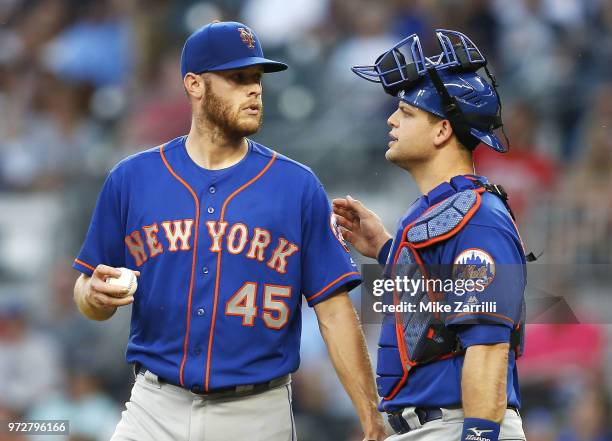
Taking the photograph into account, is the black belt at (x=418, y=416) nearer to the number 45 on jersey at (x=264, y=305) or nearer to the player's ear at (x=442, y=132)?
the number 45 on jersey at (x=264, y=305)

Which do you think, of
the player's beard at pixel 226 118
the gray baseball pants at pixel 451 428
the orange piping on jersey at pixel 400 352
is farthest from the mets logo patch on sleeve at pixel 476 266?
the player's beard at pixel 226 118

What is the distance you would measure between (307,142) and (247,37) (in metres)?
4.23

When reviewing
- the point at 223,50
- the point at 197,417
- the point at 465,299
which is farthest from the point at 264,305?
the point at 223,50

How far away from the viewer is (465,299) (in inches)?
126

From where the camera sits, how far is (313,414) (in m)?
7.29

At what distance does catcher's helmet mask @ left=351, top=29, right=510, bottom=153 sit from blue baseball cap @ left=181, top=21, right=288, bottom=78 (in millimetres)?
439

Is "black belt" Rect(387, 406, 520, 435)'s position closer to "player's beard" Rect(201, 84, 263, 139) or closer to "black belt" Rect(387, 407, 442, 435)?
"black belt" Rect(387, 407, 442, 435)

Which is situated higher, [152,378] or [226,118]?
[226,118]

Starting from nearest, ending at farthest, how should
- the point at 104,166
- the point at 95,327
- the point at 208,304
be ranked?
the point at 208,304 → the point at 95,327 → the point at 104,166

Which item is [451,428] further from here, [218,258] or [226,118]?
[226,118]

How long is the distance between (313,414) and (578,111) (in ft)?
9.54

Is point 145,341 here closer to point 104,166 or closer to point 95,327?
point 95,327

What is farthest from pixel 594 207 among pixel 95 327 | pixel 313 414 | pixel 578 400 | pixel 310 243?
pixel 310 243

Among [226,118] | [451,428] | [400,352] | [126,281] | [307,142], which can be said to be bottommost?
[451,428]
